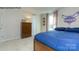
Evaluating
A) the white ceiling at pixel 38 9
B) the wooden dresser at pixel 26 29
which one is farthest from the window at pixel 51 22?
the wooden dresser at pixel 26 29

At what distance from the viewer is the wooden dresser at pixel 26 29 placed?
262 centimetres

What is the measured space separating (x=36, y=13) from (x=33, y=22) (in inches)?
8.7

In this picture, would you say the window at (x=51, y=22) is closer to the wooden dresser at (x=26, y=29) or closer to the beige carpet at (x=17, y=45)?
the wooden dresser at (x=26, y=29)

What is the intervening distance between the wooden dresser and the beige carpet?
0.12m

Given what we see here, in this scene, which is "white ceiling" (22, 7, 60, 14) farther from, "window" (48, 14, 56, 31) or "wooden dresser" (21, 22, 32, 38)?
"wooden dresser" (21, 22, 32, 38)

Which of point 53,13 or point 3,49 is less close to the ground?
point 53,13

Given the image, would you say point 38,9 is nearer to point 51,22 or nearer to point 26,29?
point 51,22

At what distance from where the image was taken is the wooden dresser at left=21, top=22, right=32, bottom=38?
2.62 meters

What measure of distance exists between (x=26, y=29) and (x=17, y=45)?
500mm

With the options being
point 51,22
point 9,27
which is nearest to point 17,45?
point 9,27

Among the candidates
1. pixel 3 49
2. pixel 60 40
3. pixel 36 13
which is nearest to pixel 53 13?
pixel 36 13
